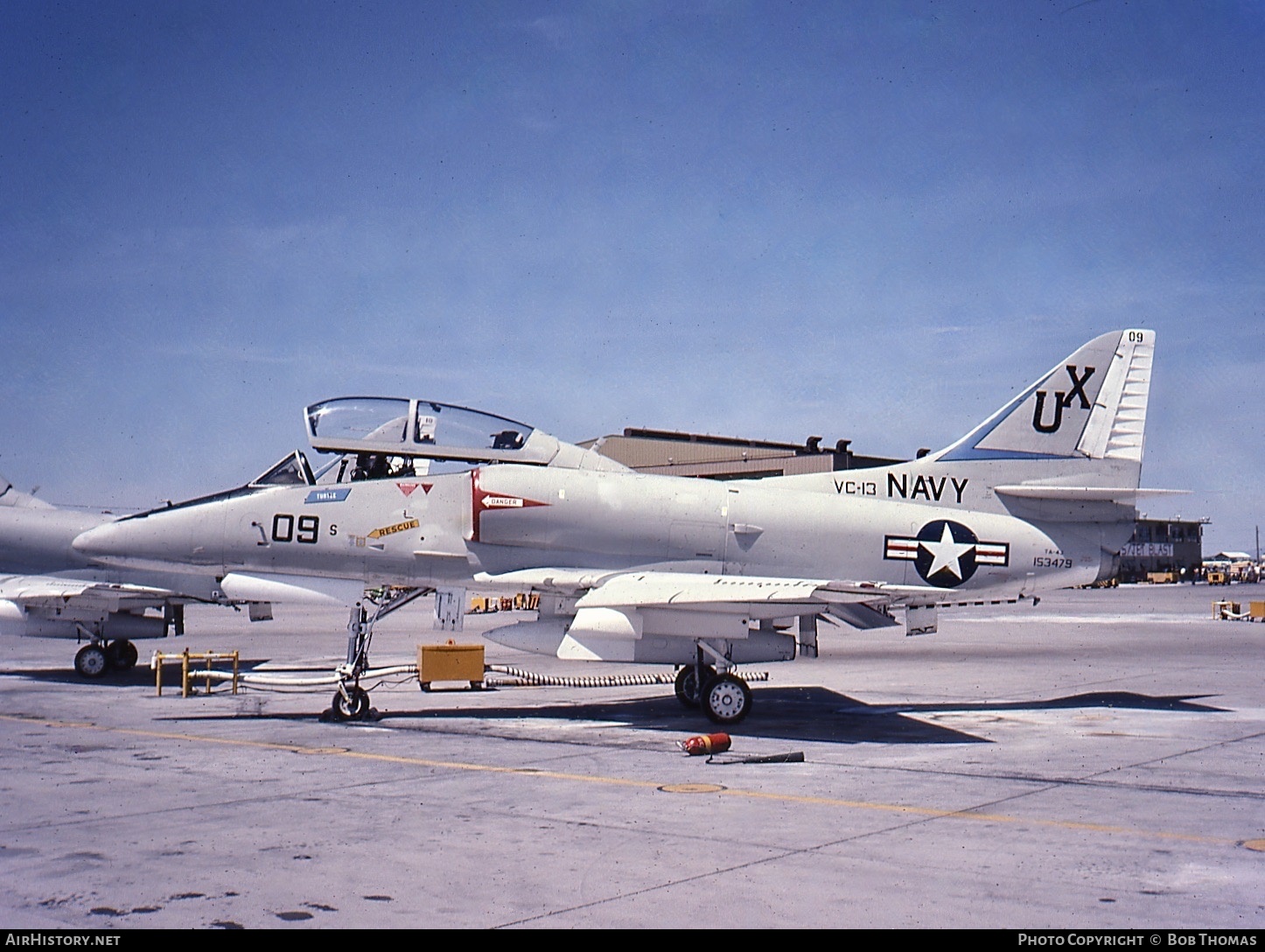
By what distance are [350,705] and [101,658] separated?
9.27m

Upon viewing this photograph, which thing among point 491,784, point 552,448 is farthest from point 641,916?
point 552,448

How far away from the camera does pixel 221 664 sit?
24062mm

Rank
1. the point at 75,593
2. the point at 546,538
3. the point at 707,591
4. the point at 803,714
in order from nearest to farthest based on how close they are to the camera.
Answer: the point at 707,591, the point at 546,538, the point at 803,714, the point at 75,593

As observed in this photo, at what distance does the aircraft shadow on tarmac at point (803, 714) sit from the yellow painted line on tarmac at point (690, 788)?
203 cm

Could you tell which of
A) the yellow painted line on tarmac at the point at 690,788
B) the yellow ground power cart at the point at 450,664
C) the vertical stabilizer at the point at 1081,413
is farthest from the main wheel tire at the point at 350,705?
the vertical stabilizer at the point at 1081,413

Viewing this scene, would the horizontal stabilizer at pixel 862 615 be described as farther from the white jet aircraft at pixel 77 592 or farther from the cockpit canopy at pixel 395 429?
the white jet aircraft at pixel 77 592

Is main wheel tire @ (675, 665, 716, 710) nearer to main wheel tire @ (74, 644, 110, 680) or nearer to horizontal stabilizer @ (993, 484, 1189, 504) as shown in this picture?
horizontal stabilizer @ (993, 484, 1189, 504)

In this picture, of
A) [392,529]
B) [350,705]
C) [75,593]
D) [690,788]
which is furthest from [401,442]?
[75,593]

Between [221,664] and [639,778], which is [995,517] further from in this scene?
[221,664]

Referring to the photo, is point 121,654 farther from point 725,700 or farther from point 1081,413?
point 1081,413

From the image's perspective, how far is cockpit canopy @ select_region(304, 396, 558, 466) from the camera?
587 inches

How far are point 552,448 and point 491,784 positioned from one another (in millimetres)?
6421

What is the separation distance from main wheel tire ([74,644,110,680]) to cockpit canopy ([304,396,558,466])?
31.1 ft

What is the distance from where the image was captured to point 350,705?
1464cm
